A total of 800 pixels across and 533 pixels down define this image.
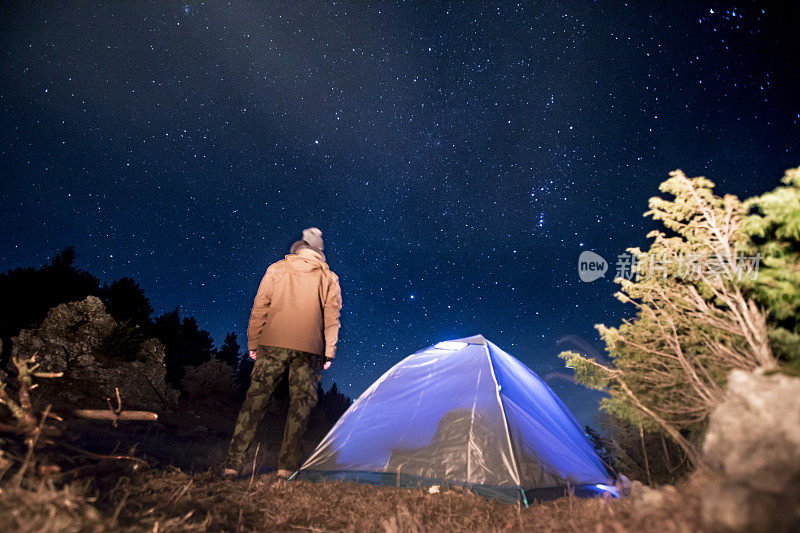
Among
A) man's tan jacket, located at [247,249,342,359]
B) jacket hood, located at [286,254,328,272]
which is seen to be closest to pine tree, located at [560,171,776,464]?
man's tan jacket, located at [247,249,342,359]

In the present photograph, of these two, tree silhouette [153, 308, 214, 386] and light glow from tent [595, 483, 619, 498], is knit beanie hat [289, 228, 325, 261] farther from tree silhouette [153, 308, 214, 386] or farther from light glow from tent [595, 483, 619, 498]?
tree silhouette [153, 308, 214, 386]

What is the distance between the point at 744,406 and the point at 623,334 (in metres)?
2.45

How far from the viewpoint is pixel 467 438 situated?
4082mm

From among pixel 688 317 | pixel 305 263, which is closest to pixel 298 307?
pixel 305 263

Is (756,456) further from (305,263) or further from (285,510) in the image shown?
(305,263)

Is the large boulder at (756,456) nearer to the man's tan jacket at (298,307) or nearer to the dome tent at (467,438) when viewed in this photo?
the dome tent at (467,438)

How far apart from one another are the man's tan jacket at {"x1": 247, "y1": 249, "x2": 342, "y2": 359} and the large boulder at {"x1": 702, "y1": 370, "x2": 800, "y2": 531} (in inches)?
148

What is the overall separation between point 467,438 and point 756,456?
3225 millimetres

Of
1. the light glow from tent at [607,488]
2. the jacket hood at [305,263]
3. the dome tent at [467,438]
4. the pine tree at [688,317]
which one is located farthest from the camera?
the jacket hood at [305,263]

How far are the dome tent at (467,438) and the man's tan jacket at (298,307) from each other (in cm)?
127

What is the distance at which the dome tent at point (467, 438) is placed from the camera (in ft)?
12.6

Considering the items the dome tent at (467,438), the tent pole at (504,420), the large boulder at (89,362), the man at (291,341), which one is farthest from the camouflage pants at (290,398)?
the large boulder at (89,362)

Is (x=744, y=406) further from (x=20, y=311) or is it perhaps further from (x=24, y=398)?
(x=20, y=311)

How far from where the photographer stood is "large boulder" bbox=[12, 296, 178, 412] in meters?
6.62
